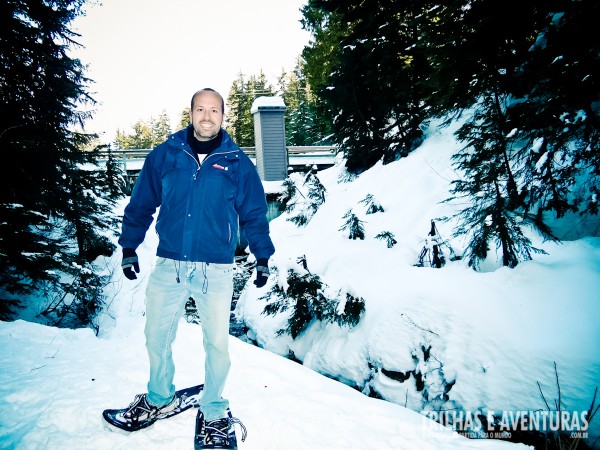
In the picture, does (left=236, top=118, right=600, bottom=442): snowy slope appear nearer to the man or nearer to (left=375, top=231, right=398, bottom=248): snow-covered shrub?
(left=375, top=231, right=398, bottom=248): snow-covered shrub

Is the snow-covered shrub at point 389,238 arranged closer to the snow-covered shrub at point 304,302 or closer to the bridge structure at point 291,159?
the snow-covered shrub at point 304,302

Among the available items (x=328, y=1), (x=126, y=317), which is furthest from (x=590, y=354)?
(x=328, y=1)

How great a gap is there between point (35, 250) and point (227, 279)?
20.0ft

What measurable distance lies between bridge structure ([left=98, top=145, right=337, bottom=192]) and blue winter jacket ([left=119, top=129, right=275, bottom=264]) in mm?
13373

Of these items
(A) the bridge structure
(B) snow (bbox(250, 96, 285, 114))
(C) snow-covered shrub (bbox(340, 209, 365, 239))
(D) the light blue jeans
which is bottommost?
(D) the light blue jeans

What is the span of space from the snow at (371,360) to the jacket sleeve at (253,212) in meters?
1.46

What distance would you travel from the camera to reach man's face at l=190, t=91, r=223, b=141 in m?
2.29

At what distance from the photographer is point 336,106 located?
43.0 ft

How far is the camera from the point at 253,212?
2.44m

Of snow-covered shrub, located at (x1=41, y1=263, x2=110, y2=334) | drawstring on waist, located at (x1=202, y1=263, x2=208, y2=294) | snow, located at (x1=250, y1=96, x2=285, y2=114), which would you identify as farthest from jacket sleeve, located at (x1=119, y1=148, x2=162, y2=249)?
snow, located at (x1=250, y1=96, x2=285, y2=114)

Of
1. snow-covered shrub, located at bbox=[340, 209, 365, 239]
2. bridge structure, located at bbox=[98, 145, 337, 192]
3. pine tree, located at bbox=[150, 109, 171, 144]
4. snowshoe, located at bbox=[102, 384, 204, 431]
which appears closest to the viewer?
snowshoe, located at bbox=[102, 384, 204, 431]

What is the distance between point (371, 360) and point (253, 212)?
13.4 ft

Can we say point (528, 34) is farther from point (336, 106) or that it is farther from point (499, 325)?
point (336, 106)

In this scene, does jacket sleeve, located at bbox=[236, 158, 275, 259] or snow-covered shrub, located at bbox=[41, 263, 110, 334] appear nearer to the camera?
jacket sleeve, located at bbox=[236, 158, 275, 259]
